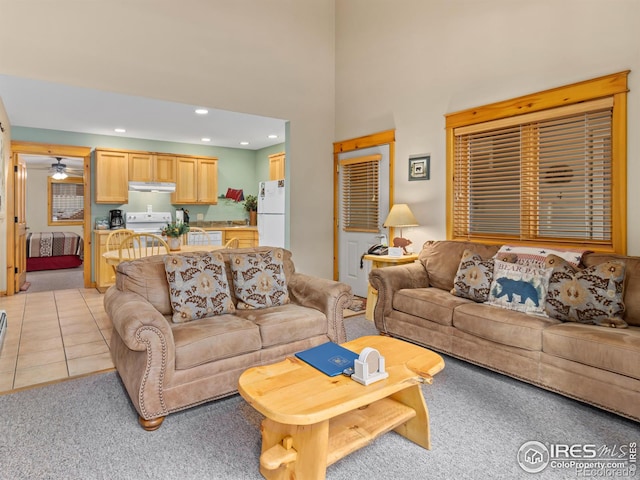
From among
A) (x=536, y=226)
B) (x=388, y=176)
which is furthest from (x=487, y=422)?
(x=388, y=176)

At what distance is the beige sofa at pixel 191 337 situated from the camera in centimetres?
203

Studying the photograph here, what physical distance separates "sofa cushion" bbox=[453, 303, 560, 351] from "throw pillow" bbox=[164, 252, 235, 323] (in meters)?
1.71

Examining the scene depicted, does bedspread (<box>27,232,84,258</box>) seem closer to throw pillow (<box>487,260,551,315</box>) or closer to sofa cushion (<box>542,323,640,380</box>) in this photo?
throw pillow (<box>487,260,551,315</box>)

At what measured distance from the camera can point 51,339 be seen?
3541mm

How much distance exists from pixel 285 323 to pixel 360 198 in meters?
2.92

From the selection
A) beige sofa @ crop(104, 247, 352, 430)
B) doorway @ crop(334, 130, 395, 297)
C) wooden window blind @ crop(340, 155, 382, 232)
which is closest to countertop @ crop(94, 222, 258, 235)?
doorway @ crop(334, 130, 395, 297)

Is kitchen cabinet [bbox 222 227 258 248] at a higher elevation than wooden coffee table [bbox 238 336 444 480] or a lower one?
higher

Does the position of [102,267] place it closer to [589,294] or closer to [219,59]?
[219,59]

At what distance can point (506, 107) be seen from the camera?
3537 mm

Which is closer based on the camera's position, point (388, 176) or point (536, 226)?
point (536, 226)

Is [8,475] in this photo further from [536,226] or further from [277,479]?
[536,226]

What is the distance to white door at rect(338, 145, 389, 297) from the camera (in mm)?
4793

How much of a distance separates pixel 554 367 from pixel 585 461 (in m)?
0.64

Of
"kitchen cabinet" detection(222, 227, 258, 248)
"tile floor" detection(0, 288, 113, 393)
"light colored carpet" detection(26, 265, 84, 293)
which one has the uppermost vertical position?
"kitchen cabinet" detection(222, 227, 258, 248)
